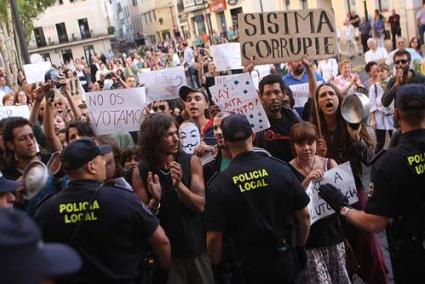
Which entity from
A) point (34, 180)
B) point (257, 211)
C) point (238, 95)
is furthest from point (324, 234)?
point (34, 180)

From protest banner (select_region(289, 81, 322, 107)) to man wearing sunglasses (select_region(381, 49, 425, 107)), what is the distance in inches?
38.1

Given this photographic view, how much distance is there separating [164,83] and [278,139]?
2.21 m

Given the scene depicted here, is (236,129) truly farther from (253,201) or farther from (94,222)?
(94,222)

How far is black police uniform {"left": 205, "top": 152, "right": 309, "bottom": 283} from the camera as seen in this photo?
3338mm

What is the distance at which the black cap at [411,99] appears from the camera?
3.23 meters

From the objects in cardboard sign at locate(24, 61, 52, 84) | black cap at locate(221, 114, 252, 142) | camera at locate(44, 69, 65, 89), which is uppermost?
cardboard sign at locate(24, 61, 52, 84)

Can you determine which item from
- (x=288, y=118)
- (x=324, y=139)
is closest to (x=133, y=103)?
(x=288, y=118)

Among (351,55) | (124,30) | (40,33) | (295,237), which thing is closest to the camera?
(295,237)

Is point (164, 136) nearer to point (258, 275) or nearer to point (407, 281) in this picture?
point (258, 275)

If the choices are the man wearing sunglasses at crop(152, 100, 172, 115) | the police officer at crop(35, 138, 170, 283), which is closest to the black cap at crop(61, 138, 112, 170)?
the police officer at crop(35, 138, 170, 283)

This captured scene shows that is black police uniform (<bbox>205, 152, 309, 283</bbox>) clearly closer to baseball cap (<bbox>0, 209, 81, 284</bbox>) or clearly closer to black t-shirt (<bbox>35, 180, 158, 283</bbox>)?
black t-shirt (<bbox>35, 180, 158, 283</bbox>)

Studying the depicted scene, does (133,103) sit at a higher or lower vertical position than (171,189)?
higher

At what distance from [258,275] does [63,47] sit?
71.0 meters

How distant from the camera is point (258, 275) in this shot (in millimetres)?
3453
